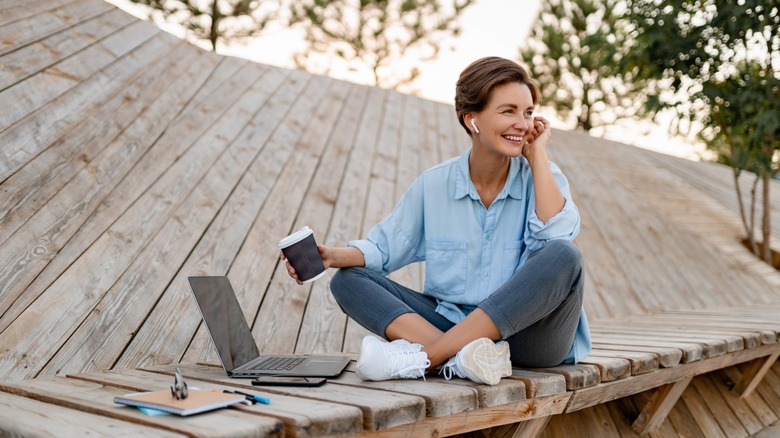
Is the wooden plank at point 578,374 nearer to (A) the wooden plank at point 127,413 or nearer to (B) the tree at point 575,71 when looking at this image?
(A) the wooden plank at point 127,413

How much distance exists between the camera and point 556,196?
1.82 meters

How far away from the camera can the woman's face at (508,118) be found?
190cm

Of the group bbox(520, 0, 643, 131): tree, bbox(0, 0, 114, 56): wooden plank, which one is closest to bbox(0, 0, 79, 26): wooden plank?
bbox(0, 0, 114, 56): wooden plank

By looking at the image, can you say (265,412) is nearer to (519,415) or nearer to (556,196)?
(519,415)

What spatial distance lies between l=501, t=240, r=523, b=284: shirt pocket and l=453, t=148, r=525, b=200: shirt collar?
133 millimetres

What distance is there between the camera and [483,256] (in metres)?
1.93

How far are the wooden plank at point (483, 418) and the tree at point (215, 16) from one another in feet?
38.4

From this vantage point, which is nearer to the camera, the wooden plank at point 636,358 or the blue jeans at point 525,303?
the blue jeans at point 525,303

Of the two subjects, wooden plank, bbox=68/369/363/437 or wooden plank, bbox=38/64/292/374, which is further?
wooden plank, bbox=38/64/292/374

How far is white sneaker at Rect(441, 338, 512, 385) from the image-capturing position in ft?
4.93

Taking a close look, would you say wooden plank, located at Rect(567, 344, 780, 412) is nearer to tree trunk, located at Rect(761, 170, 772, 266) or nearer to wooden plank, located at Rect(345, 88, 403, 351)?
wooden plank, located at Rect(345, 88, 403, 351)

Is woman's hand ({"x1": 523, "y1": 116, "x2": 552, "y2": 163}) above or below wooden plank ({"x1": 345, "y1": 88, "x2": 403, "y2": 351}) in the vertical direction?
above

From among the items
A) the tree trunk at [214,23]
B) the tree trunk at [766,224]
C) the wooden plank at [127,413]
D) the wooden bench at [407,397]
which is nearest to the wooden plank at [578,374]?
the wooden bench at [407,397]

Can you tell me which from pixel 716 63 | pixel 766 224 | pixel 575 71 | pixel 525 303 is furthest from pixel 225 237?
pixel 575 71
